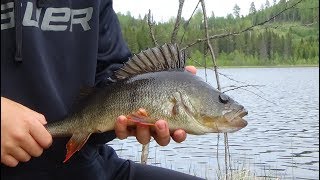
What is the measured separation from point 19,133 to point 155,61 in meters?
0.80

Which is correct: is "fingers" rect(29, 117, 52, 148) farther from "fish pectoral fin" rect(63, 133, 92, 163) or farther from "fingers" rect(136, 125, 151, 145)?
"fingers" rect(136, 125, 151, 145)

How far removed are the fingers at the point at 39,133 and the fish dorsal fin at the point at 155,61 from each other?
1.96 feet

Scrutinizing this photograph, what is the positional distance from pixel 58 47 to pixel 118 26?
1.92ft

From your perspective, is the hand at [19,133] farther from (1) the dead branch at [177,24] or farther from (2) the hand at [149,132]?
(1) the dead branch at [177,24]

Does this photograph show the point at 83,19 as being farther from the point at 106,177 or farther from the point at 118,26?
the point at 106,177

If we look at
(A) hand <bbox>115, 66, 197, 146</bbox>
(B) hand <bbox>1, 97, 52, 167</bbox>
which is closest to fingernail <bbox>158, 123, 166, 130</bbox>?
(A) hand <bbox>115, 66, 197, 146</bbox>

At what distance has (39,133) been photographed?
201cm

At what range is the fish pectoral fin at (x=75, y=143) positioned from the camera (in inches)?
92.4

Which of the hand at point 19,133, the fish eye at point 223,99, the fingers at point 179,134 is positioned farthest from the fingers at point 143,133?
the hand at point 19,133

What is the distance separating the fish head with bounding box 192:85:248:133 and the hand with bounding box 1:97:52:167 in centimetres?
66

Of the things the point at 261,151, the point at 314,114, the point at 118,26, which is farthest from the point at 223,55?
the point at 118,26

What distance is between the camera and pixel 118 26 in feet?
10.3

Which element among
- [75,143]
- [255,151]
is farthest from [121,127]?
[255,151]

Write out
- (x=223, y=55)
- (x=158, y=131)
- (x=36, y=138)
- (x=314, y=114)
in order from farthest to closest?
1. (x=223, y=55)
2. (x=314, y=114)
3. (x=158, y=131)
4. (x=36, y=138)
